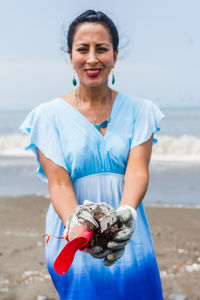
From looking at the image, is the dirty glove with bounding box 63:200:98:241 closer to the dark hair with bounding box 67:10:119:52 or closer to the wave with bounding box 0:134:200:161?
the dark hair with bounding box 67:10:119:52

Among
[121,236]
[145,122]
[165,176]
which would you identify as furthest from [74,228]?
[165,176]

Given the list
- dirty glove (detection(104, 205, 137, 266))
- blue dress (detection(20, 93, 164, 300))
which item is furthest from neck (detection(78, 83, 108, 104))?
dirty glove (detection(104, 205, 137, 266))

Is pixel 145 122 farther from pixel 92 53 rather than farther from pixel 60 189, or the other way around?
pixel 60 189

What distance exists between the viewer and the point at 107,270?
2.00 metres

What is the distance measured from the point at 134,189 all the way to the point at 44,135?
1.98 ft

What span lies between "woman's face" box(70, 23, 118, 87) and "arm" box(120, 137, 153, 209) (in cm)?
46

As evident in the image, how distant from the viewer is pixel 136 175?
6.66 ft

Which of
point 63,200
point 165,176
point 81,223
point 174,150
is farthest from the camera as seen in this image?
point 174,150

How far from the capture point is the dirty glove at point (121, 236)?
5.32ft

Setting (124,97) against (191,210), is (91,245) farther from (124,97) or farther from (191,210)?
(191,210)

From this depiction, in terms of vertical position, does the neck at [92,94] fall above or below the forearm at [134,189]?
above

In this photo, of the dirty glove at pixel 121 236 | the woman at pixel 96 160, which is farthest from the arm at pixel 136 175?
the dirty glove at pixel 121 236

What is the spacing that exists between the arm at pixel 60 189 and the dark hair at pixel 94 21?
732mm

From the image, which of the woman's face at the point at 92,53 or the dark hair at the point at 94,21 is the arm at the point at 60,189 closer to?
the woman's face at the point at 92,53
